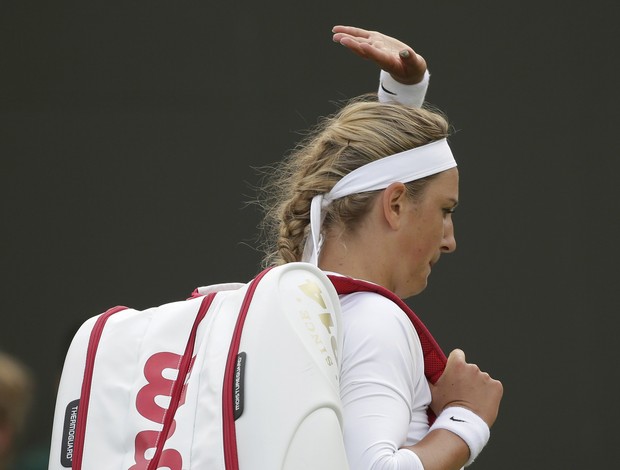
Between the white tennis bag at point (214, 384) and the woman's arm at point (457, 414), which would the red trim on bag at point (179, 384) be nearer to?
the white tennis bag at point (214, 384)

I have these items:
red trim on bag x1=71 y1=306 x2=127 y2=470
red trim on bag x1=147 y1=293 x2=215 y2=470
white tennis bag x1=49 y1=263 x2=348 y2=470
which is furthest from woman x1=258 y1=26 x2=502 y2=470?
red trim on bag x1=71 y1=306 x2=127 y2=470

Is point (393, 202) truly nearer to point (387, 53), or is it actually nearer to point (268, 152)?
point (387, 53)

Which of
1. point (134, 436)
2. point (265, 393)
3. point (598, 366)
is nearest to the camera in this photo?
point (265, 393)

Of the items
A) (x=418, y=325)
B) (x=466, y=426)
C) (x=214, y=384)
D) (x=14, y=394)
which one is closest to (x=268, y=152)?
(x=14, y=394)

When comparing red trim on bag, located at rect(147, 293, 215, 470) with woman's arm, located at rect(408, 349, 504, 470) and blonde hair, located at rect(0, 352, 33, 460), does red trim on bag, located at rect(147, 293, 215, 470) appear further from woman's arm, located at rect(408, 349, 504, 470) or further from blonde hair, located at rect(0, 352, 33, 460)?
blonde hair, located at rect(0, 352, 33, 460)

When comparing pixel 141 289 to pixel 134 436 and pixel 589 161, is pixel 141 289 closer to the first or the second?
pixel 589 161

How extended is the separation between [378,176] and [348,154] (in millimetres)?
86

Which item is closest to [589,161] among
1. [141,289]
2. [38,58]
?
[141,289]

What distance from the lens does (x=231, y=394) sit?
5.57 ft

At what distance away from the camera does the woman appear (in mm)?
1868

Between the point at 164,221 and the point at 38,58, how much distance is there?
76 centimetres

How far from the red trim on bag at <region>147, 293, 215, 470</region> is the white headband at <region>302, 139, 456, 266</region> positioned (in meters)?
0.29

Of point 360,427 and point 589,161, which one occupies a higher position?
point 589,161

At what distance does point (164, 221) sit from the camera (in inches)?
162
